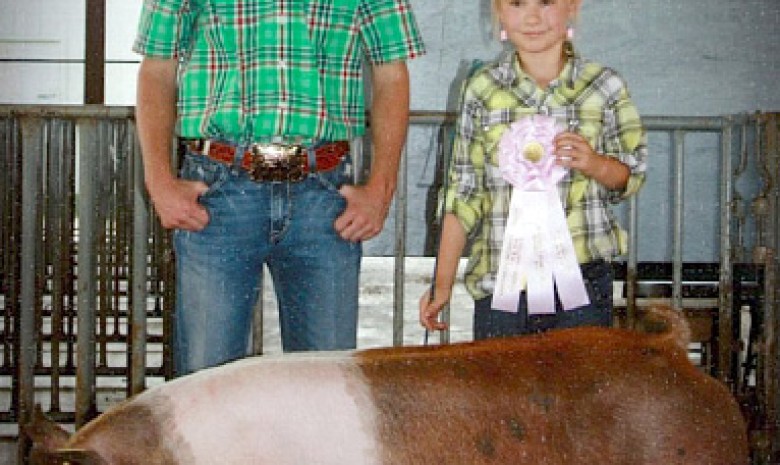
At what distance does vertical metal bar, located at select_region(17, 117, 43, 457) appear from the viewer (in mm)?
2221

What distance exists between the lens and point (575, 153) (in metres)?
1.30

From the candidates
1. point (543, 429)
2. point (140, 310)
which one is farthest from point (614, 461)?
point (140, 310)

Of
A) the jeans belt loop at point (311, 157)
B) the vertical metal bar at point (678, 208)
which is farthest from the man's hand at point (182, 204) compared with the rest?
the vertical metal bar at point (678, 208)

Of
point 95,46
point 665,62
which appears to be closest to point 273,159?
point 95,46

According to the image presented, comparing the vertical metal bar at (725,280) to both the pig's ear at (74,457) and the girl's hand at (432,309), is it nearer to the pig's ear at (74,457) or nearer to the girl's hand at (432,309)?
the girl's hand at (432,309)

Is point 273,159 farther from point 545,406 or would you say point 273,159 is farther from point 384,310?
point 384,310

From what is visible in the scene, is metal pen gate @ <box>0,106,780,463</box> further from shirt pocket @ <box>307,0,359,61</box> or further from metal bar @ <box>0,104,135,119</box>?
shirt pocket @ <box>307,0,359,61</box>

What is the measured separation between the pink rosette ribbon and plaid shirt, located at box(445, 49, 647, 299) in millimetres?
28

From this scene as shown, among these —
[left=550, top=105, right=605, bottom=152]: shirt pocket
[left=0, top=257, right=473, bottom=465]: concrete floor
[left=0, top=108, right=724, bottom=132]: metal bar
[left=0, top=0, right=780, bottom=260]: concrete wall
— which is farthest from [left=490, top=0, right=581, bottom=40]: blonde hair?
[left=0, top=0, right=780, bottom=260]: concrete wall

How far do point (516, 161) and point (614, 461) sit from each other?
0.54 metres

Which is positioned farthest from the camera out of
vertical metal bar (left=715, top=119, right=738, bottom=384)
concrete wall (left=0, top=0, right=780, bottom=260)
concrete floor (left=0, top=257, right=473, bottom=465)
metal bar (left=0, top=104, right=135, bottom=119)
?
concrete wall (left=0, top=0, right=780, bottom=260)

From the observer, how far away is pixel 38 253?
2.44 meters

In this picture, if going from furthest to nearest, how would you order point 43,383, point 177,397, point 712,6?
point 712,6 < point 43,383 < point 177,397

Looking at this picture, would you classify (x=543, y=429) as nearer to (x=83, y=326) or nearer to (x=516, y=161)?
(x=516, y=161)
